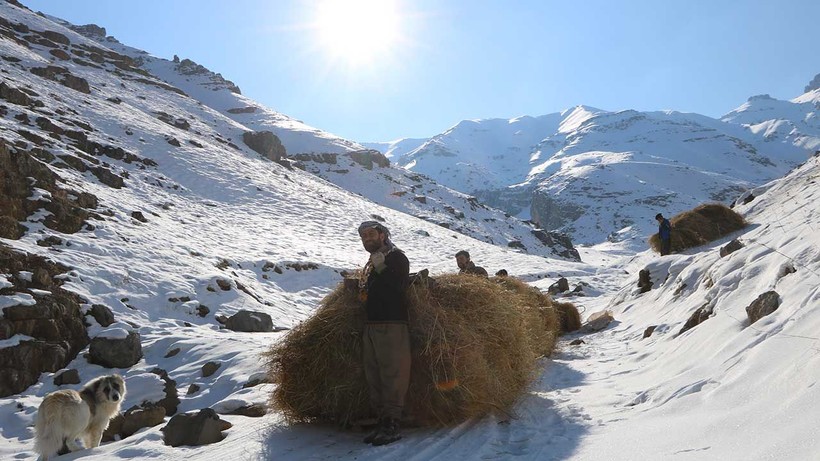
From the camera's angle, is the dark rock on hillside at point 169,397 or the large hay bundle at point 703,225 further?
the large hay bundle at point 703,225

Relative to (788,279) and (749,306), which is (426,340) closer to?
(749,306)

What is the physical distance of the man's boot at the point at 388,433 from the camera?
14.1 ft

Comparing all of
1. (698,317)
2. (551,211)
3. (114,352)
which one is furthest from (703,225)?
(551,211)

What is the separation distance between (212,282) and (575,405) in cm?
1224

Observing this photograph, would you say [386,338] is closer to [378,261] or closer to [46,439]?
[378,261]

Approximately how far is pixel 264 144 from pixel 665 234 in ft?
151

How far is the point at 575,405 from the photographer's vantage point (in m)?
5.02

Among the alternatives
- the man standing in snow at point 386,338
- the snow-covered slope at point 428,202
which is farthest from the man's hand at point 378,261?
the snow-covered slope at point 428,202

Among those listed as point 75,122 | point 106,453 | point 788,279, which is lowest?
point 106,453

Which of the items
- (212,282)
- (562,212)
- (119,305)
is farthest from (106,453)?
(562,212)

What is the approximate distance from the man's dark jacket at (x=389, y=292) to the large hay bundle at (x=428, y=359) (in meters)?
0.22

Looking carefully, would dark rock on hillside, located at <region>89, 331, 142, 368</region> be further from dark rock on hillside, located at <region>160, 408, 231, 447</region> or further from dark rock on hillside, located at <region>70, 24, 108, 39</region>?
dark rock on hillside, located at <region>70, 24, 108, 39</region>

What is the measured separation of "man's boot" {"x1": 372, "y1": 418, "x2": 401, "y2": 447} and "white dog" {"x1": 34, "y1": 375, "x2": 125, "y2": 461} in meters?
4.01

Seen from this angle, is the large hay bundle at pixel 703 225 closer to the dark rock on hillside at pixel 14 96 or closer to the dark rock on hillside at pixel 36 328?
the dark rock on hillside at pixel 36 328
